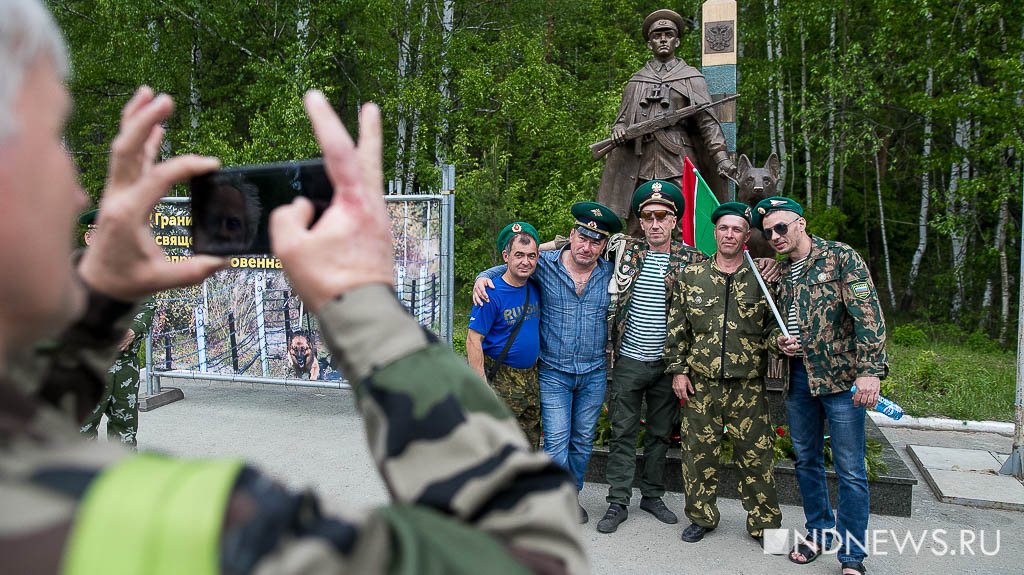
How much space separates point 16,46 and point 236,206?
1.57 feet

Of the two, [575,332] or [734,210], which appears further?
[575,332]

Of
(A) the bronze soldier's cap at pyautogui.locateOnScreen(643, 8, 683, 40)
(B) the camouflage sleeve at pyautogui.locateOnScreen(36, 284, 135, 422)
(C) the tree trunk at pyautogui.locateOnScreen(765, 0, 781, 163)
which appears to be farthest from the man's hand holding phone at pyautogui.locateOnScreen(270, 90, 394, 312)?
(C) the tree trunk at pyautogui.locateOnScreen(765, 0, 781, 163)

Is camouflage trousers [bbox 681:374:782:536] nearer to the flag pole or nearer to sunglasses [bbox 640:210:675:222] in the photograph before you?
the flag pole

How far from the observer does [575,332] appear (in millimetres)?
4359

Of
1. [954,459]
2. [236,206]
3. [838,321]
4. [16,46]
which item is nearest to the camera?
[16,46]

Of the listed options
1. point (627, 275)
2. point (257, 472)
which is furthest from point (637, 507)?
point (257, 472)

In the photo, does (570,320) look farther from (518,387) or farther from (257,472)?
(257,472)

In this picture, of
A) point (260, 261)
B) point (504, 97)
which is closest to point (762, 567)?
point (260, 261)

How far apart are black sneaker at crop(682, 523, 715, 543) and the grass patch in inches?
155

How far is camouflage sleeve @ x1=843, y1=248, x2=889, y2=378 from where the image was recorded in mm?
3598

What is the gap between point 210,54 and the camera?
1623cm

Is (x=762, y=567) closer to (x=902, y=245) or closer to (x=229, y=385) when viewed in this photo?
(x=229, y=385)

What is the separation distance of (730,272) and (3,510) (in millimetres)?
4029

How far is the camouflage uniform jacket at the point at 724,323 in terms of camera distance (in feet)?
13.4
